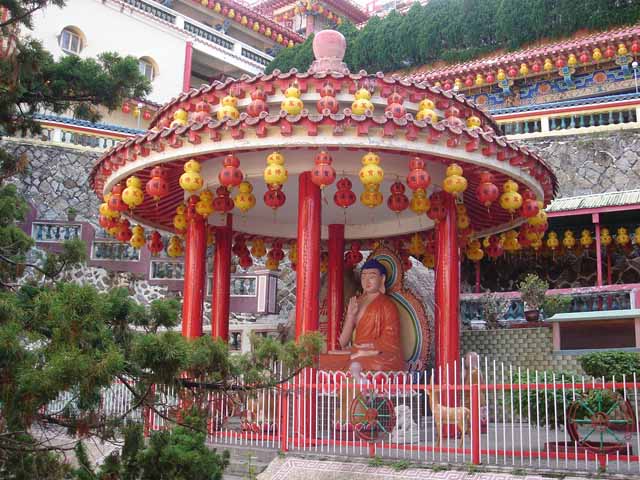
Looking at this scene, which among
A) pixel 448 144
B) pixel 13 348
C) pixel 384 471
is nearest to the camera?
pixel 13 348

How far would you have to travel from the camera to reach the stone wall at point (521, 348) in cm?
1407

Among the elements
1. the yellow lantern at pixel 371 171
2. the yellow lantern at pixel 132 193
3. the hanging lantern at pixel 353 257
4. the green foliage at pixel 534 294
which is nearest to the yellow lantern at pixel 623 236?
the green foliage at pixel 534 294

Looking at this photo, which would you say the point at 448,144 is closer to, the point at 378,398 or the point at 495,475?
the point at 378,398

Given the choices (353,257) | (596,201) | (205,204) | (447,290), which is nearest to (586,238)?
(596,201)

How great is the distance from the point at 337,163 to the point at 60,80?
13.6 feet

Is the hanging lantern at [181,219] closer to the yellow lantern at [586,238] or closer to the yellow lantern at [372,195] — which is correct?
the yellow lantern at [372,195]

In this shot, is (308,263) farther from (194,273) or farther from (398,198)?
(194,273)

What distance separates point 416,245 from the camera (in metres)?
14.7

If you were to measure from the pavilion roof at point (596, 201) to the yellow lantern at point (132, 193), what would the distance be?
33.3 ft

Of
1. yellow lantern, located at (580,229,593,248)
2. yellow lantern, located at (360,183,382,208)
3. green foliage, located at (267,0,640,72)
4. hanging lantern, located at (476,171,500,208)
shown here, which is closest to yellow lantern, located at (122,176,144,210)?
yellow lantern, located at (360,183,382,208)

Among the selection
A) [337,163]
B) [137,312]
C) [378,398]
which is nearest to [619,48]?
[337,163]

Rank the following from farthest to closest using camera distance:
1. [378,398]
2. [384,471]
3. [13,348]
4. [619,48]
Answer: [619,48] → [378,398] → [384,471] → [13,348]

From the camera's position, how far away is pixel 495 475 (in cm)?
764

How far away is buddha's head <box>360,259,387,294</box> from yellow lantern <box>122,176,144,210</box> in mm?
4245
